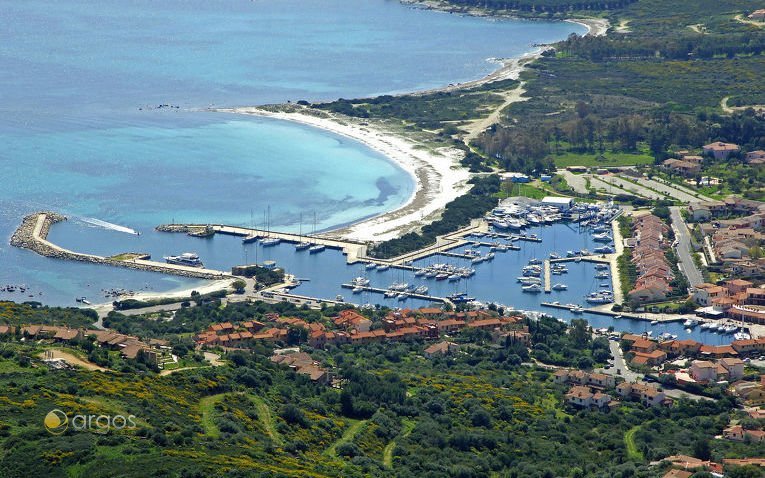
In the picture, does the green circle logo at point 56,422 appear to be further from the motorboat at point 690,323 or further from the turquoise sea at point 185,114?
the motorboat at point 690,323

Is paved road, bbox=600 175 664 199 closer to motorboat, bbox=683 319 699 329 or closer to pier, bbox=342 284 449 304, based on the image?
pier, bbox=342 284 449 304

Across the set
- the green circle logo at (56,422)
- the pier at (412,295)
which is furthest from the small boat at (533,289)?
the green circle logo at (56,422)

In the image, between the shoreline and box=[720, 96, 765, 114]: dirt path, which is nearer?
box=[720, 96, 765, 114]: dirt path

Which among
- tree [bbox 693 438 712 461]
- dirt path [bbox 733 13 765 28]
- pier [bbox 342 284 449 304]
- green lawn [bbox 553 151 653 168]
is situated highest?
dirt path [bbox 733 13 765 28]

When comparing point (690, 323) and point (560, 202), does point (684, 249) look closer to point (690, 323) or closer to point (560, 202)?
point (560, 202)

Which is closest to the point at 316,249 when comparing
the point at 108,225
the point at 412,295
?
the point at 412,295

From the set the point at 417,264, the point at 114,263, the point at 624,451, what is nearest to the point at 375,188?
the point at 417,264

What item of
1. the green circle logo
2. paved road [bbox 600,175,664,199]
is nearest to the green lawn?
paved road [bbox 600,175,664,199]
